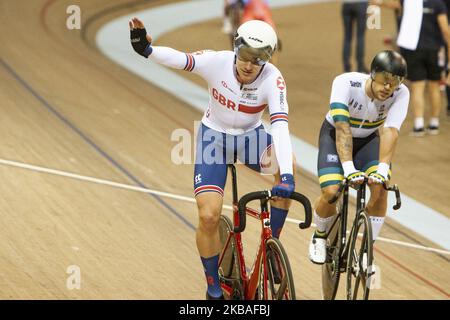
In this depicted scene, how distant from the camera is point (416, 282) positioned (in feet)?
20.5

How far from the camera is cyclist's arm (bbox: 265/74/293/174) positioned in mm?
4973

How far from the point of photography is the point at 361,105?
554 cm

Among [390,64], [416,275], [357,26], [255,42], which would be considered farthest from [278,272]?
[357,26]

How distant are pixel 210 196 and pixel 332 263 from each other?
964mm

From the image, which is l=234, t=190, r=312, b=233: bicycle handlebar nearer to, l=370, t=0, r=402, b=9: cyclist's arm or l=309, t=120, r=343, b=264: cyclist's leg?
l=309, t=120, r=343, b=264: cyclist's leg

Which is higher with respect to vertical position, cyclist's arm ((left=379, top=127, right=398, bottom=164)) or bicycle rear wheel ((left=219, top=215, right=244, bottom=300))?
cyclist's arm ((left=379, top=127, right=398, bottom=164))

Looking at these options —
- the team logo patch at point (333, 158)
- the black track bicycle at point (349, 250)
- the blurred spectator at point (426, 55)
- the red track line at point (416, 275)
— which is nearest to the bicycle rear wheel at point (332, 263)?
the black track bicycle at point (349, 250)

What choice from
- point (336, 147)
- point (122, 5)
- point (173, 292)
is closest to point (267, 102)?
point (336, 147)

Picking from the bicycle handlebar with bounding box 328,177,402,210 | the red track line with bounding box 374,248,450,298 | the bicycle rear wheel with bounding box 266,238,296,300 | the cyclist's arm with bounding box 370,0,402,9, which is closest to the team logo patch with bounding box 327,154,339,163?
the bicycle handlebar with bounding box 328,177,402,210

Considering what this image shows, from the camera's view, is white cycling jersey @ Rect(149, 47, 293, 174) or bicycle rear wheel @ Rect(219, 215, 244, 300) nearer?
white cycling jersey @ Rect(149, 47, 293, 174)

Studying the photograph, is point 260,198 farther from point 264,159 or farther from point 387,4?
point 387,4

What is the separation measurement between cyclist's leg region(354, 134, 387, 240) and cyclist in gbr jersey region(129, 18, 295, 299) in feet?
2.01

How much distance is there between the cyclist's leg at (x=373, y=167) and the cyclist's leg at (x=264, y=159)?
59 centimetres
